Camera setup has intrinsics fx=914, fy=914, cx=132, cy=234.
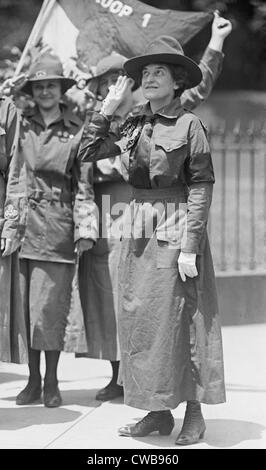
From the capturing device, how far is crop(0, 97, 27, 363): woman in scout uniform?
4.97 metres

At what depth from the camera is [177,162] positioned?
14.7 ft

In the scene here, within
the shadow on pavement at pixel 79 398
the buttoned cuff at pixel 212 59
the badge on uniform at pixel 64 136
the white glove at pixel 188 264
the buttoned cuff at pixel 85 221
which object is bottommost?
the shadow on pavement at pixel 79 398

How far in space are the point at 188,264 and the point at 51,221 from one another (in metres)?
1.31

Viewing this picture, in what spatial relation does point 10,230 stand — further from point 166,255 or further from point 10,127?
point 166,255

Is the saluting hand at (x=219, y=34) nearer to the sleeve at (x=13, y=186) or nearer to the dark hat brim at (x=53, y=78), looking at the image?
the dark hat brim at (x=53, y=78)

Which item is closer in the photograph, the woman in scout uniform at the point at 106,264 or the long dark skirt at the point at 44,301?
the long dark skirt at the point at 44,301

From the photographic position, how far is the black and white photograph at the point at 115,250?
14.8ft


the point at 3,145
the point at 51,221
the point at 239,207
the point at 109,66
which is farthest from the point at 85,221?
the point at 239,207

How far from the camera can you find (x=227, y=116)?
696 inches

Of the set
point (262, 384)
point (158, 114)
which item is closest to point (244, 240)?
point (262, 384)

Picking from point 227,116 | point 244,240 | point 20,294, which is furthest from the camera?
point 227,116

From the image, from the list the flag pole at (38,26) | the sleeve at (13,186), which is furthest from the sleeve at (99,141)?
the flag pole at (38,26)

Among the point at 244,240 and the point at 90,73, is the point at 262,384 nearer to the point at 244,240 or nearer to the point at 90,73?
the point at 90,73
